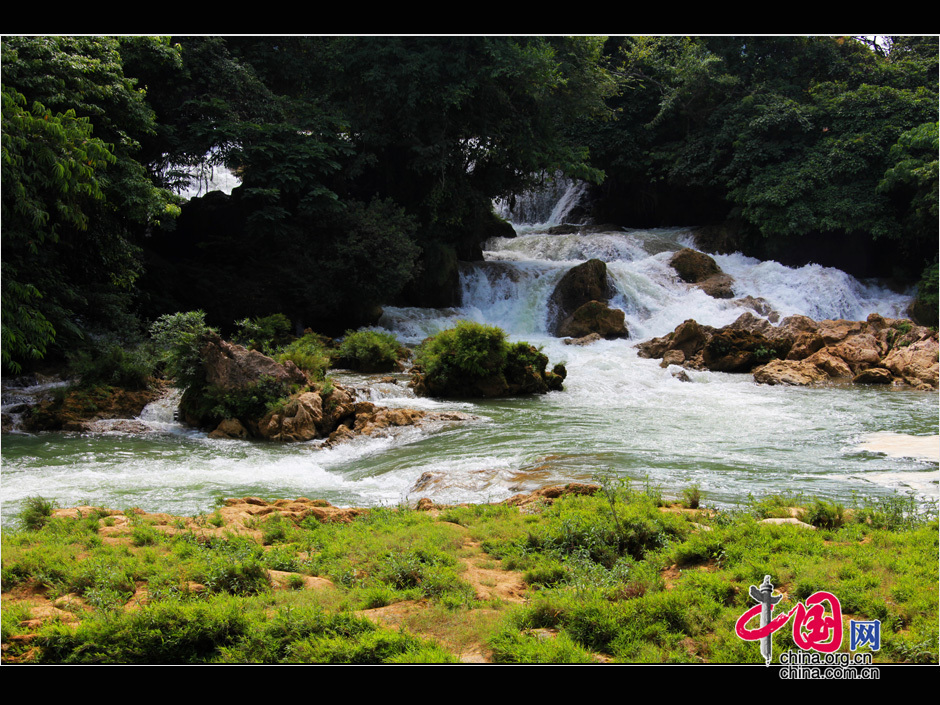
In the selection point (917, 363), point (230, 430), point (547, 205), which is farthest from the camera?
point (547, 205)

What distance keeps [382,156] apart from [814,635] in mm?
22055

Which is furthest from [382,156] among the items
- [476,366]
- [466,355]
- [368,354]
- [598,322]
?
[476,366]

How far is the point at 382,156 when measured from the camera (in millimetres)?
23422

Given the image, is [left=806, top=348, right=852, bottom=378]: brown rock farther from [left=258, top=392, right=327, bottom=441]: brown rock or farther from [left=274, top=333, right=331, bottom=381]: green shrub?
[left=258, top=392, right=327, bottom=441]: brown rock

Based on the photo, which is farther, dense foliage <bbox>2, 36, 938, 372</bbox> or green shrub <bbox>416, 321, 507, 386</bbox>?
green shrub <bbox>416, 321, 507, 386</bbox>

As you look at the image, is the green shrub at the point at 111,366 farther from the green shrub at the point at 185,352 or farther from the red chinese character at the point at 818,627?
the red chinese character at the point at 818,627

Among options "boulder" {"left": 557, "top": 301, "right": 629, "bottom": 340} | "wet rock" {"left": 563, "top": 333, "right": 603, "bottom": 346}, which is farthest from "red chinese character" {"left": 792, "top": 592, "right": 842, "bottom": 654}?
"boulder" {"left": 557, "top": 301, "right": 629, "bottom": 340}

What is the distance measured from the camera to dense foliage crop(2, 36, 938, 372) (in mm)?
12859

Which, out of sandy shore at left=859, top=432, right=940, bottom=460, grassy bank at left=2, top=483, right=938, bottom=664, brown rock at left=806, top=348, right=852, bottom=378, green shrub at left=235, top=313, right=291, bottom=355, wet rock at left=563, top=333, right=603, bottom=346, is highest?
green shrub at left=235, top=313, right=291, bottom=355

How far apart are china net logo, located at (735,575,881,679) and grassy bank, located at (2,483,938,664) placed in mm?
61

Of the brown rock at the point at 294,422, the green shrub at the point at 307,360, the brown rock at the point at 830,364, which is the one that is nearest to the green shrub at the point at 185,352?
the green shrub at the point at 307,360

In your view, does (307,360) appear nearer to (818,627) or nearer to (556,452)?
(556,452)

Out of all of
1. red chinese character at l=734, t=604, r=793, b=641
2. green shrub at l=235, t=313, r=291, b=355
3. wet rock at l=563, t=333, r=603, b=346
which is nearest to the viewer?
red chinese character at l=734, t=604, r=793, b=641

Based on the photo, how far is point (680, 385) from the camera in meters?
15.4
